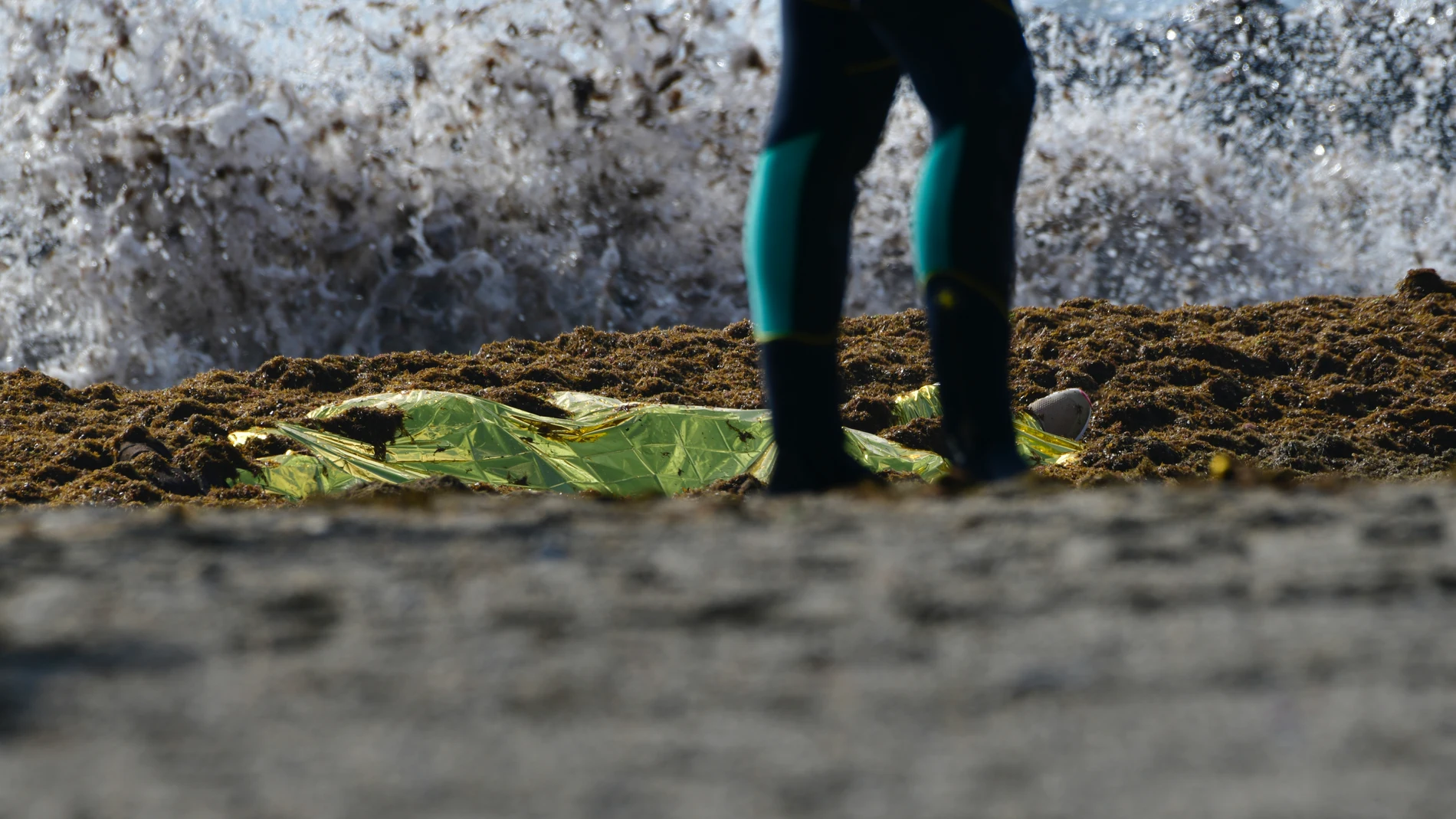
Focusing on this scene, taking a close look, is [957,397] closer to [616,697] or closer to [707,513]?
[707,513]

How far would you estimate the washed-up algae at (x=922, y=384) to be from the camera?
2756 millimetres

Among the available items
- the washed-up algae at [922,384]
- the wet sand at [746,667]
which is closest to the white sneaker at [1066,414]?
the washed-up algae at [922,384]

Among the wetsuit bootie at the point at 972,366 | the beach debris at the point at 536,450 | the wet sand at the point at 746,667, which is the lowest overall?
the beach debris at the point at 536,450

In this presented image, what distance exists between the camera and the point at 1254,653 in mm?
644

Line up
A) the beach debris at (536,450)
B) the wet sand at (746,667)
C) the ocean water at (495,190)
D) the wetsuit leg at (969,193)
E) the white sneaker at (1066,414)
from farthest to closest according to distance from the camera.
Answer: the ocean water at (495,190) → the white sneaker at (1066,414) → the beach debris at (536,450) → the wetsuit leg at (969,193) → the wet sand at (746,667)

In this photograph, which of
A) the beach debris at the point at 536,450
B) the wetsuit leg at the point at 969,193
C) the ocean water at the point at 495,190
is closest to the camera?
the wetsuit leg at the point at 969,193

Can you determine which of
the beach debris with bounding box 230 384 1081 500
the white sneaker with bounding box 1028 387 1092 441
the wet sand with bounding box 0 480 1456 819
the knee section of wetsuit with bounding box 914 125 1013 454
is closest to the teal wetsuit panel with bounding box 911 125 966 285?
the knee section of wetsuit with bounding box 914 125 1013 454

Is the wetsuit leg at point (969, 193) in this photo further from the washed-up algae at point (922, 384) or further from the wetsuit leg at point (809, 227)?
the washed-up algae at point (922, 384)

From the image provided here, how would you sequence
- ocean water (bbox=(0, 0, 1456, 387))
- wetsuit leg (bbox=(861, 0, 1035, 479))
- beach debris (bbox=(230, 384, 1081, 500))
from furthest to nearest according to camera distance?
ocean water (bbox=(0, 0, 1456, 387)) < beach debris (bbox=(230, 384, 1081, 500)) < wetsuit leg (bbox=(861, 0, 1035, 479))

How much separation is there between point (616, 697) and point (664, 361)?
3.08 m

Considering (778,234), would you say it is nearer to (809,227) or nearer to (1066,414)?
(809,227)

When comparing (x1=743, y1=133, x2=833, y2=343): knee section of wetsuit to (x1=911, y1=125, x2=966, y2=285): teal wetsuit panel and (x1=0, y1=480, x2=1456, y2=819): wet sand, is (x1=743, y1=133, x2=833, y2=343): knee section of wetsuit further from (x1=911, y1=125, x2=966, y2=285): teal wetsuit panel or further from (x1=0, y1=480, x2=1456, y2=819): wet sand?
(x1=0, y1=480, x2=1456, y2=819): wet sand

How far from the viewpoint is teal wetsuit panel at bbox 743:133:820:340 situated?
4.45 feet

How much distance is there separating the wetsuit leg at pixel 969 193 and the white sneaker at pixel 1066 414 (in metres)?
1.91
